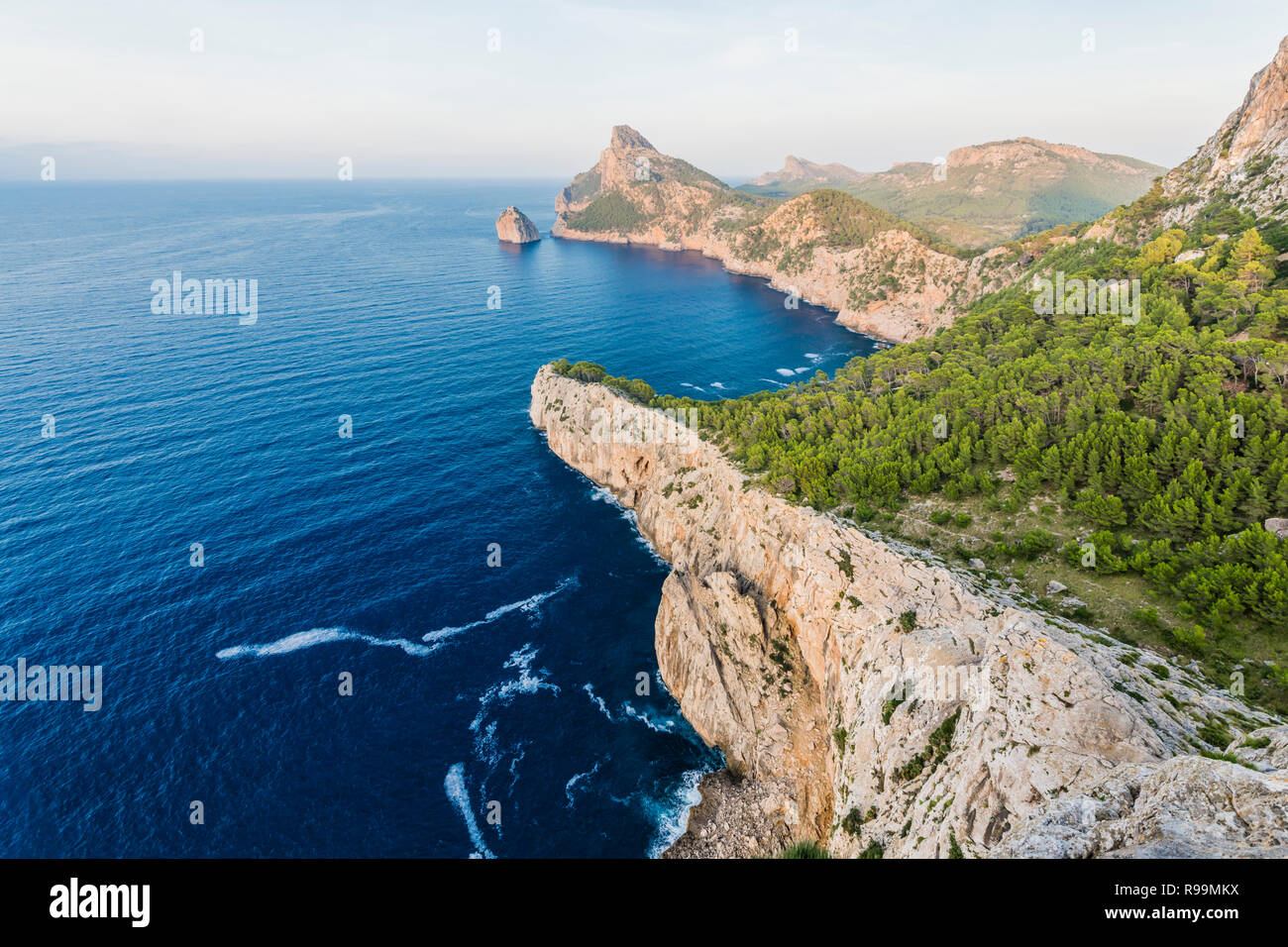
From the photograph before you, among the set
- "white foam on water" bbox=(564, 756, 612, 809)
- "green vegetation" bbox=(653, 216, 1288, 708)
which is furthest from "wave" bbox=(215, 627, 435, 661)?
"green vegetation" bbox=(653, 216, 1288, 708)

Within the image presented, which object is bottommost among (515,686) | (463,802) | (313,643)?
(463,802)

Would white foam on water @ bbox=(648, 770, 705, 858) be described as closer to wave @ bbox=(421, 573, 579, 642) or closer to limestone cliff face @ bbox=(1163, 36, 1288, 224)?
wave @ bbox=(421, 573, 579, 642)

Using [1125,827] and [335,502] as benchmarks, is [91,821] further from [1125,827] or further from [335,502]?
[1125,827]

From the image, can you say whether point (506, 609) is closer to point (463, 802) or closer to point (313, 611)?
point (313, 611)

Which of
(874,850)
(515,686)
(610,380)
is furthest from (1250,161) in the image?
(515,686)

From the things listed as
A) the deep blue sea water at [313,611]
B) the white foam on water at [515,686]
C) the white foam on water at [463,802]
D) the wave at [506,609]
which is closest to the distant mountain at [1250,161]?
the deep blue sea water at [313,611]

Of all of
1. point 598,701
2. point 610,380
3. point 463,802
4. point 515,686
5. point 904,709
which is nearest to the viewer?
point 904,709
